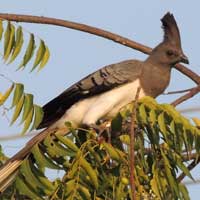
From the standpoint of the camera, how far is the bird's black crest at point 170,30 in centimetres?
523

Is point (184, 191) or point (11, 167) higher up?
point (184, 191)

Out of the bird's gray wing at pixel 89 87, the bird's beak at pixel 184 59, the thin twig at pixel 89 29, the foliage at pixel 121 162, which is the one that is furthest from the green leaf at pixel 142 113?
the bird's beak at pixel 184 59

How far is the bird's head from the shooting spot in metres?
5.24

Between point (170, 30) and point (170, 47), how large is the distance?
17cm

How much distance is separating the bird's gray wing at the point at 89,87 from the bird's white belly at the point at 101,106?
0.11 ft

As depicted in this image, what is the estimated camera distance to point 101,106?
4.95 m

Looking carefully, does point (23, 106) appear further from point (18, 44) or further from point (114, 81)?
point (114, 81)

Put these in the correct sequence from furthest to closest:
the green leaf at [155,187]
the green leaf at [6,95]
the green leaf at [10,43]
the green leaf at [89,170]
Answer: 1. the green leaf at [10,43]
2. the green leaf at [6,95]
3. the green leaf at [89,170]
4. the green leaf at [155,187]

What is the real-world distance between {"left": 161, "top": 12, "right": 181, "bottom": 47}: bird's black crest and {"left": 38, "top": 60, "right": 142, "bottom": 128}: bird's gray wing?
0.42m

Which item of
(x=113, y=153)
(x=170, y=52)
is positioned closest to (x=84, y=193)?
(x=113, y=153)

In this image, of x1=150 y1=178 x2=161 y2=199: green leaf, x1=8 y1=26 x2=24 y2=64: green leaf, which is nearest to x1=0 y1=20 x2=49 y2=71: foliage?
x1=8 y1=26 x2=24 y2=64: green leaf

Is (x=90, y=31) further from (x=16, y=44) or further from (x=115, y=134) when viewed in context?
(x=115, y=134)

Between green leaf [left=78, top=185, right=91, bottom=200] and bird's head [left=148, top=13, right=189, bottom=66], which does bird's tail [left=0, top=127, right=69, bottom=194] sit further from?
bird's head [left=148, top=13, right=189, bottom=66]

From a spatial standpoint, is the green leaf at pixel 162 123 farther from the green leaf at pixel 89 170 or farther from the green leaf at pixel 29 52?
the green leaf at pixel 29 52
